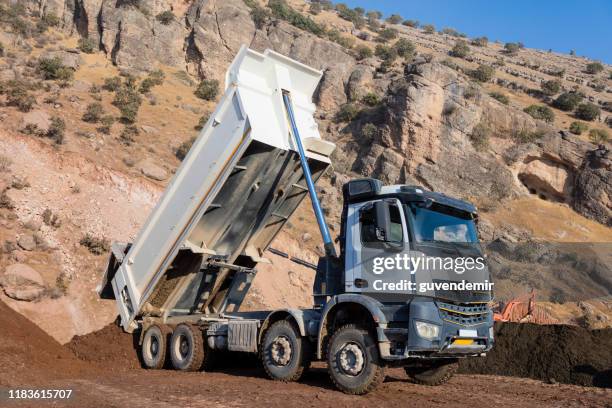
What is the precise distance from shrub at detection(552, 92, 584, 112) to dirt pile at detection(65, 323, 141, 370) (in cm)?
4267

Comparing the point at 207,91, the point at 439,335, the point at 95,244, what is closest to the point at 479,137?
the point at 207,91

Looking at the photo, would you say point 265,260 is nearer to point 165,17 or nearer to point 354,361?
point 354,361

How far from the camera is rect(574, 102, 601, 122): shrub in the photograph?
42469mm

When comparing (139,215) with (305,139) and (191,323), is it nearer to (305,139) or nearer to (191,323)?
(191,323)

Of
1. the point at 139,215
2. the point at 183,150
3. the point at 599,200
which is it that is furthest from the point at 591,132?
the point at 139,215

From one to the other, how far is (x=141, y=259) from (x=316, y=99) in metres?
32.7

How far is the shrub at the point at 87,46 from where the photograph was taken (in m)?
39.0

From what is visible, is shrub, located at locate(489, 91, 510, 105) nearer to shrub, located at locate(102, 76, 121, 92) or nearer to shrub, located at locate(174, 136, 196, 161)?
shrub, located at locate(174, 136, 196, 161)

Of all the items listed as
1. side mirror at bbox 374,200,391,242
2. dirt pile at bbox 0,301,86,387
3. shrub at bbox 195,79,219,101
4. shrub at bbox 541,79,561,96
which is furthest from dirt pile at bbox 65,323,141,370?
shrub at bbox 541,79,561,96

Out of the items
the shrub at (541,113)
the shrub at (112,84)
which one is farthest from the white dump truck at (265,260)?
the shrub at (541,113)

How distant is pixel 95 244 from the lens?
58.5 feet

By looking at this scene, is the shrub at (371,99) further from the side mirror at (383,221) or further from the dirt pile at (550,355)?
the side mirror at (383,221)

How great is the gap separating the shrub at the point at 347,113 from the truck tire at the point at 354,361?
103 feet

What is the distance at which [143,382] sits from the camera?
9.31m
